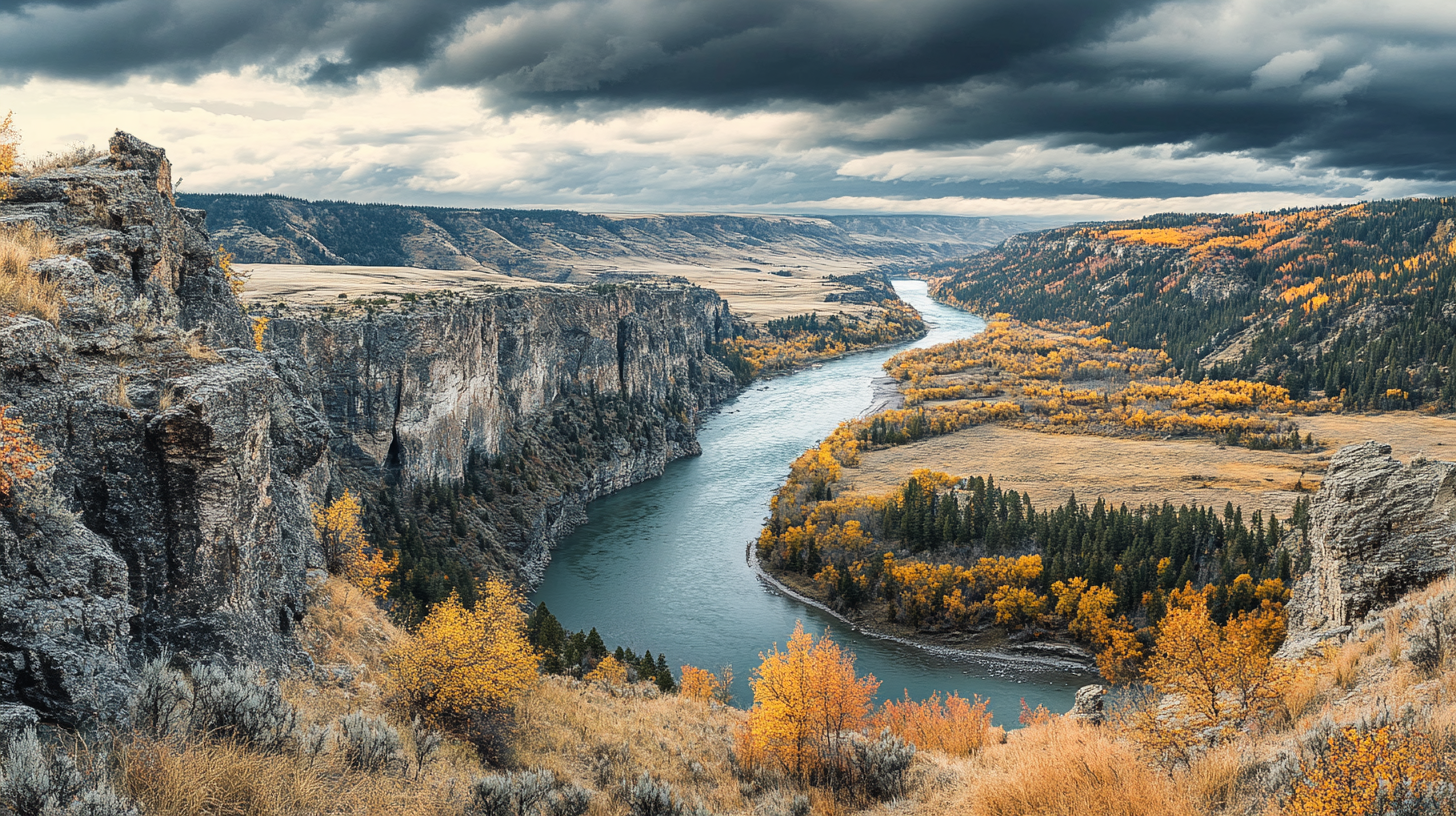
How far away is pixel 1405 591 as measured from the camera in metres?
20.9

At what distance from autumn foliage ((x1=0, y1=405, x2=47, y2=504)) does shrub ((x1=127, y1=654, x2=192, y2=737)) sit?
341cm

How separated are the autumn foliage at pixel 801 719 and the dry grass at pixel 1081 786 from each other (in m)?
6.02

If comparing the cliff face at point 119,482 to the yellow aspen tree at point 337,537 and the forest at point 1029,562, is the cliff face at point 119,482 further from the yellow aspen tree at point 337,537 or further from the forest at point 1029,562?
the forest at point 1029,562

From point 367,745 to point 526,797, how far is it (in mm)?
2895

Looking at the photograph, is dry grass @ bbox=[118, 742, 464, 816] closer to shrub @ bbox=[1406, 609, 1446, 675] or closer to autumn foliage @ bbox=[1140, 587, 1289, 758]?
autumn foliage @ bbox=[1140, 587, 1289, 758]

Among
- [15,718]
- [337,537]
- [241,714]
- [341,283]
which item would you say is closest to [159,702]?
[241,714]

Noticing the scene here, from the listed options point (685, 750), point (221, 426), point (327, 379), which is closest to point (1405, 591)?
point (685, 750)

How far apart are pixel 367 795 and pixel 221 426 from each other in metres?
8.10

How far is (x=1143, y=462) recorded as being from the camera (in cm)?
11938

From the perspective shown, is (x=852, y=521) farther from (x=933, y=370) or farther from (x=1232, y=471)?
(x=933, y=370)

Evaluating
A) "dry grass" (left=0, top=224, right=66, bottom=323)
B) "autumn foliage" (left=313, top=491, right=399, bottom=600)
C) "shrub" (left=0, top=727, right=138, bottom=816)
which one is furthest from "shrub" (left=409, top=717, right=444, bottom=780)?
"autumn foliage" (left=313, top=491, right=399, bottom=600)

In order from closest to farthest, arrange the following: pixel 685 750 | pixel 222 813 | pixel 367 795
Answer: pixel 222 813
pixel 367 795
pixel 685 750

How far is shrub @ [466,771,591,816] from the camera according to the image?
14109 mm

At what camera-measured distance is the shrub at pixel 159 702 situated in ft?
40.1
